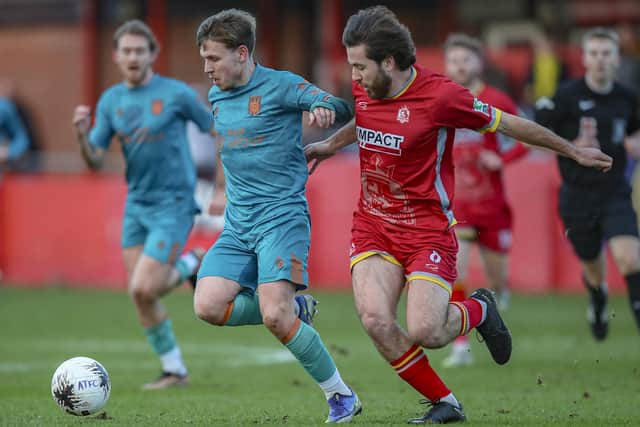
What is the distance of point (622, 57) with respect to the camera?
17406 millimetres

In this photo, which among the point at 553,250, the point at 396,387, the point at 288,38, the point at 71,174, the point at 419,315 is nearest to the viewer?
the point at 419,315

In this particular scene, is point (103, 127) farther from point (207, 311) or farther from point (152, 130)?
point (207, 311)

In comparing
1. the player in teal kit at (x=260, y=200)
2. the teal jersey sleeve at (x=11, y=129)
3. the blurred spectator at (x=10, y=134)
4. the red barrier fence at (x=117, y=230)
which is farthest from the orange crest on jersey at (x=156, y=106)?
the teal jersey sleeve at (x=11, y=129)

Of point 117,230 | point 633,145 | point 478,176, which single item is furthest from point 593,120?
point 117,230

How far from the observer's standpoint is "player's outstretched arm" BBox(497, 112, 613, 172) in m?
6.59

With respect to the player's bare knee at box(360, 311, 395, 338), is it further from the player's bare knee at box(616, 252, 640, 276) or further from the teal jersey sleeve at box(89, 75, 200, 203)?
the player's bare knee at box(616, 252, 640, 276)

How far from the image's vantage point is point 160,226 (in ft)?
29.1

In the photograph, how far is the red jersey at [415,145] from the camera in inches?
259

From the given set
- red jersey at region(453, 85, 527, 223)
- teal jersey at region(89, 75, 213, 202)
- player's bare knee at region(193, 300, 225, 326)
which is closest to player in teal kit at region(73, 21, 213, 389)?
teal jersey at region(89, 75, 213, 202)

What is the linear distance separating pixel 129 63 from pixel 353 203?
787cm

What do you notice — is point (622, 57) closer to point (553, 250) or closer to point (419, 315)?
point (553, 250)

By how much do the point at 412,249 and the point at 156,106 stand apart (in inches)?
120

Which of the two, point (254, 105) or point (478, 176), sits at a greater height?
point (254, 105)

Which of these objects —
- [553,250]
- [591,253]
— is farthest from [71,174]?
[591,253]
